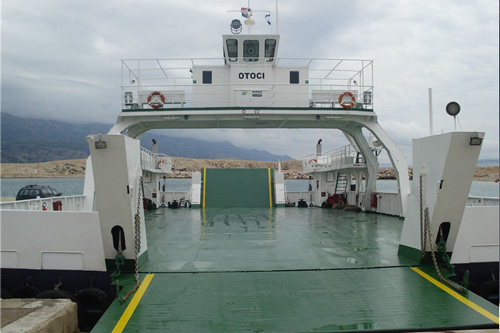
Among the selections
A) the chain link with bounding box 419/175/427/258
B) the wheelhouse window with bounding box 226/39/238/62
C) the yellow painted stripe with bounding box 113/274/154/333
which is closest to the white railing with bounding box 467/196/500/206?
the chain link with bounding box 419/175/427/258

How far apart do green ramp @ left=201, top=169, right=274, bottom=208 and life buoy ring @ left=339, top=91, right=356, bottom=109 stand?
251 inches

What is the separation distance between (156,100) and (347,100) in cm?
674

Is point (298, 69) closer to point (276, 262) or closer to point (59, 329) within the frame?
point (276, 262)

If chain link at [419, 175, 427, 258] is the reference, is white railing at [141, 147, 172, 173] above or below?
above

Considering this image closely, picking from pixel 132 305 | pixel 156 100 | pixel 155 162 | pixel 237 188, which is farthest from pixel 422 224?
pixel 155 162

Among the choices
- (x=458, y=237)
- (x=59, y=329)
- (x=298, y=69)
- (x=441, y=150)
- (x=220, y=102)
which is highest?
(x=298, y=69)

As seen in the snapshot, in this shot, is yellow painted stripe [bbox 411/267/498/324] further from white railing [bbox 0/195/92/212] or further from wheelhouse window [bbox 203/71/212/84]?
wheelhouse window [bbox 203/71/212/84]

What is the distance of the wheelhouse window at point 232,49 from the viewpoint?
46.9 feet

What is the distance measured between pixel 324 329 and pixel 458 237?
3.17 metres

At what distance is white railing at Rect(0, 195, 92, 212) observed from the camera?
658 centimetres

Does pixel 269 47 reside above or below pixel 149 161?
above

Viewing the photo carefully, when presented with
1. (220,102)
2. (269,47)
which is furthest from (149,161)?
(269,47)

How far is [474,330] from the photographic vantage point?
3611mm

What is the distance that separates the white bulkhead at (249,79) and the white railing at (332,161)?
2.93 metres
